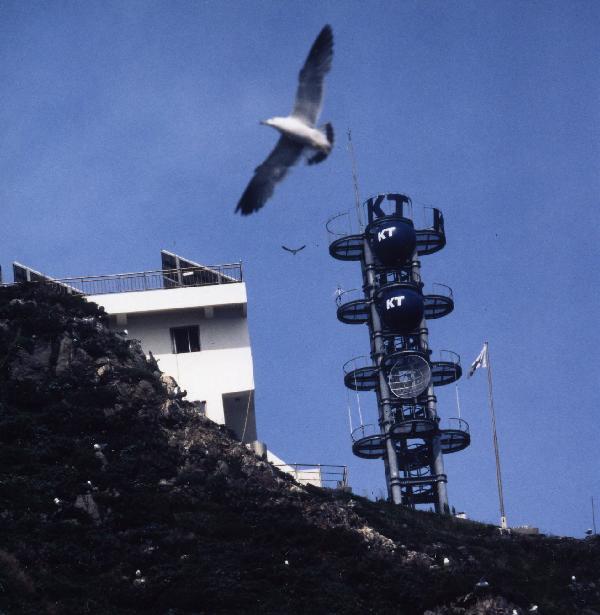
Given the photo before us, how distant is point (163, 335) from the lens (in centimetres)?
6316

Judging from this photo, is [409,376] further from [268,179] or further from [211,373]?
[268,179]

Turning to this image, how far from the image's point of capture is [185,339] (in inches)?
2495

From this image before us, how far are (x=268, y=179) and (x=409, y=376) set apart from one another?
4456 cm

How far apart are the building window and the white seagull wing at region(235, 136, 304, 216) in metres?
36.9

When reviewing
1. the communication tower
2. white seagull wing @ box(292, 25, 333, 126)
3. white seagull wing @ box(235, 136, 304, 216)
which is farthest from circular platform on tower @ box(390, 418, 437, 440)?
white seagull wing @ box(292, 25, 333, 126)

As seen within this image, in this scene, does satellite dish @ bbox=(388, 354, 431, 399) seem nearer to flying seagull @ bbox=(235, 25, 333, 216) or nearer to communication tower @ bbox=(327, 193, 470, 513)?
communication tower @ bbox=(327, 193, 470, 513)

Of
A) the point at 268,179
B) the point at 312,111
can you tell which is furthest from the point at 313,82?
the point at 268,179

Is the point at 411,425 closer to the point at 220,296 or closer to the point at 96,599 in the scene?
the point at 220,296

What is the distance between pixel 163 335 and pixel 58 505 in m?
22.9

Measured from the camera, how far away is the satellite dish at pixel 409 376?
228 feet

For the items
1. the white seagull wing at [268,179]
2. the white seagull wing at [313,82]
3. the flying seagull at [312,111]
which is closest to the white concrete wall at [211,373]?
the white seagull wing at [268,179]

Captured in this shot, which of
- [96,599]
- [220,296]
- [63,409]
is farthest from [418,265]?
[96,599]


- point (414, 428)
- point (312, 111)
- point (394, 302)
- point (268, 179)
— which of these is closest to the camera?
point (312, 111)

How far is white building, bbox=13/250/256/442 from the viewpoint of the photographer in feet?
200
